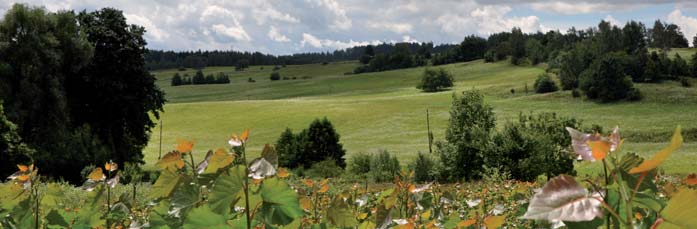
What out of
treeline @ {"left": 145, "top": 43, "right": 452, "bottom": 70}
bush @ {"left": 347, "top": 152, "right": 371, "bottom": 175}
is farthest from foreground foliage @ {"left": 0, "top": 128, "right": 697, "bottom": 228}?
treeline @ {"left": 145, "top": 43, "right": 452, "bottom": 70}

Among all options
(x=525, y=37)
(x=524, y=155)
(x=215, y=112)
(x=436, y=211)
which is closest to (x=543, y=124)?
(x=524, y=155)

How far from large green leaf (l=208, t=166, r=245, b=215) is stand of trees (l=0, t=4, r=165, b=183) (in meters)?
30.1

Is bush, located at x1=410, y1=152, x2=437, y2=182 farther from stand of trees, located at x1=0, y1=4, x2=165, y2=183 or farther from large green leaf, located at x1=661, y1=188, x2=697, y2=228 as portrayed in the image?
large green leaf, located at x1=661, y1=188, x2=697, y2=228

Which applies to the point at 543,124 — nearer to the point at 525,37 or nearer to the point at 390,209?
the point at 390,209

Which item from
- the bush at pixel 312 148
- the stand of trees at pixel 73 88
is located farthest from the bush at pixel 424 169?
the stand of trees at pixel 73 88

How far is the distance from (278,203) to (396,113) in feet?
249

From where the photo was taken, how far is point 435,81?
101 metres

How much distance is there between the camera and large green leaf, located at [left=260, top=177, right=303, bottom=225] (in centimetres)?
127

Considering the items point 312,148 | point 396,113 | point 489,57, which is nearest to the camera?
point 312,148

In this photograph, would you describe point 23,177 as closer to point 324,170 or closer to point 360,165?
point 324,170

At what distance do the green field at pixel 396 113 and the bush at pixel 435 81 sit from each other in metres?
2.07

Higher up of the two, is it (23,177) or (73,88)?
(23,177)

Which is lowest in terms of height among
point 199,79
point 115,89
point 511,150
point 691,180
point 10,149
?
point 199,79

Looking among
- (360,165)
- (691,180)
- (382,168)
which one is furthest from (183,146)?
(360,165)
